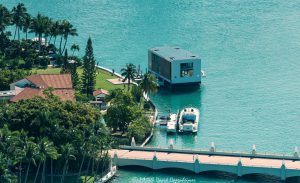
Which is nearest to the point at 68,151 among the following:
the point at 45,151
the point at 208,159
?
the point at 45,151

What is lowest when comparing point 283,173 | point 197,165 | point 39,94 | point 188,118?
point 283,173

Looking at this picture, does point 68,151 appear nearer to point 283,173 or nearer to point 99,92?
point 283,173

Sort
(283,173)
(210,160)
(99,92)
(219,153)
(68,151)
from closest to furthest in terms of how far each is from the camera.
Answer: (68,151)
(283,173)
(210,160)
(219,153)
(99,92)

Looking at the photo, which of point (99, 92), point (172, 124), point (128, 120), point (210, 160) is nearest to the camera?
point (210, 160)

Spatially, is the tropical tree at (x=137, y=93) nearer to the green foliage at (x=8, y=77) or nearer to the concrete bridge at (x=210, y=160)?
the green foliage at (x=8, y=77)

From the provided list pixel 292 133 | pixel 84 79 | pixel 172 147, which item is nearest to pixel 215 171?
pixel 172 147

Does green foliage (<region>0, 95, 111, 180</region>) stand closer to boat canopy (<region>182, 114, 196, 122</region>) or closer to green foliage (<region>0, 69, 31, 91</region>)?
boat canopy (<region>182, 114, 196, 122</region>)
